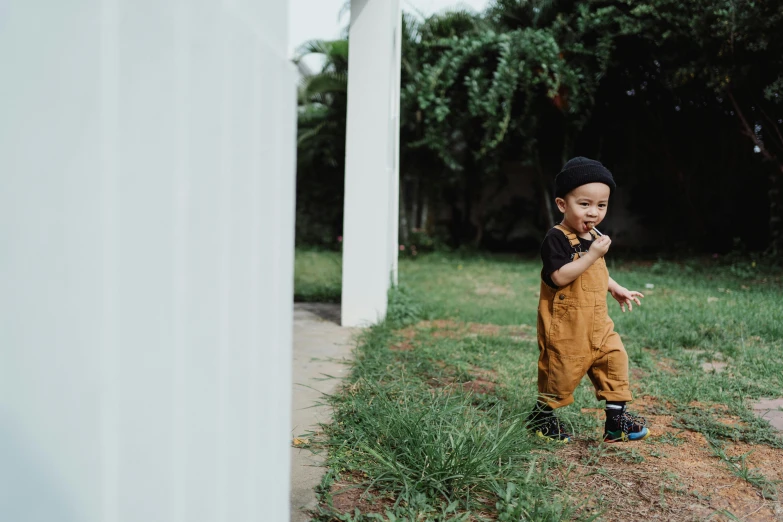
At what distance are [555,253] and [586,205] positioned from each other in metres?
0.21

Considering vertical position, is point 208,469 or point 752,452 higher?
point 208,469

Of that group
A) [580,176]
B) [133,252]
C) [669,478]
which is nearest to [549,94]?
[580,176]

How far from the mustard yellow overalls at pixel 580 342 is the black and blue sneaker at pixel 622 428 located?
0.07m

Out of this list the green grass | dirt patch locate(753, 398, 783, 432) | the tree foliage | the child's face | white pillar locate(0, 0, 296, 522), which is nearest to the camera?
white pillar locate(0, 0, 296, 522)

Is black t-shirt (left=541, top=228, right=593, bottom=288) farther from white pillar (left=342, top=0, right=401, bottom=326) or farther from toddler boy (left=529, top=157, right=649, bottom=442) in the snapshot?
white pillar (left=342, top=0, right=401, bottom=326)

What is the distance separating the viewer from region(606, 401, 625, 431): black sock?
2.37 m

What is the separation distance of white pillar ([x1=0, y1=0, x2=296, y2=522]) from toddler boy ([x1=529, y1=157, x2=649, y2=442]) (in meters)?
1.56

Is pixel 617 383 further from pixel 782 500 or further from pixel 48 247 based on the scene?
pixel 48 247

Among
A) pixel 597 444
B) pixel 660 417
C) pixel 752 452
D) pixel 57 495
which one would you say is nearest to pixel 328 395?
pixel 597 444

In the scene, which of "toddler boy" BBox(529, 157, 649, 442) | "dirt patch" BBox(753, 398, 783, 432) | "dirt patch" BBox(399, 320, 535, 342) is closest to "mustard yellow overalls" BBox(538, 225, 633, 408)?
"toddler boy" BBox(529, 157, 649, 442)

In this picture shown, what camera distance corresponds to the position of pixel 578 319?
2.32m

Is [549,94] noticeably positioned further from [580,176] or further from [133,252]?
[133,252]

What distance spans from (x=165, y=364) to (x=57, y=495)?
7.0 inches

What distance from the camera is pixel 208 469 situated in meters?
0.90
